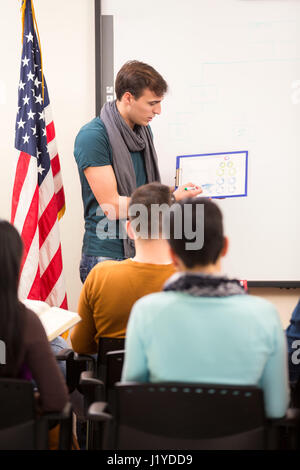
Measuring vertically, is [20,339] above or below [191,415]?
above

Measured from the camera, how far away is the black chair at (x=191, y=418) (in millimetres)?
1367

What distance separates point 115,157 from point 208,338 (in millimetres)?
1824

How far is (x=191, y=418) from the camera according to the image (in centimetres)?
140

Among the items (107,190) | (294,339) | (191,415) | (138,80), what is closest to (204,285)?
(191,415)

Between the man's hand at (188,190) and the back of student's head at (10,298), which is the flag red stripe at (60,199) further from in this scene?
the back of student's head at (10,298)

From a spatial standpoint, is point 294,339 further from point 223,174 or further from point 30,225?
point 30,225

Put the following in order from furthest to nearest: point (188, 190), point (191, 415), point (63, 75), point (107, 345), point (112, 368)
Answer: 1. point (63, 75)
2. point (188, 190)
3. point (107, 345)
4. point (112, 368)
5. point (191, 415)

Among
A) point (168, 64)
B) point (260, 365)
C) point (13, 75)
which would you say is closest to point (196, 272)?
point (260, 365)

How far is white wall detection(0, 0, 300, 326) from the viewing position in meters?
3.73

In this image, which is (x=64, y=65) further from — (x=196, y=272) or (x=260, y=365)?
(x=260, y=365)

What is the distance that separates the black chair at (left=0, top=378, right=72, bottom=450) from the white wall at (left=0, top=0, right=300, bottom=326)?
2.49m

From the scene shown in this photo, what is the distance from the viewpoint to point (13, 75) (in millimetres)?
3803

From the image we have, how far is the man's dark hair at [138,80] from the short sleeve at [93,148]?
0.90 ft

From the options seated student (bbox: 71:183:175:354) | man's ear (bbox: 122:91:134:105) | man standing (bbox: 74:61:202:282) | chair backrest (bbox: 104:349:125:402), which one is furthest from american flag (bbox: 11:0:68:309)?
chair backrest (bbox: 104:349:125:402)
